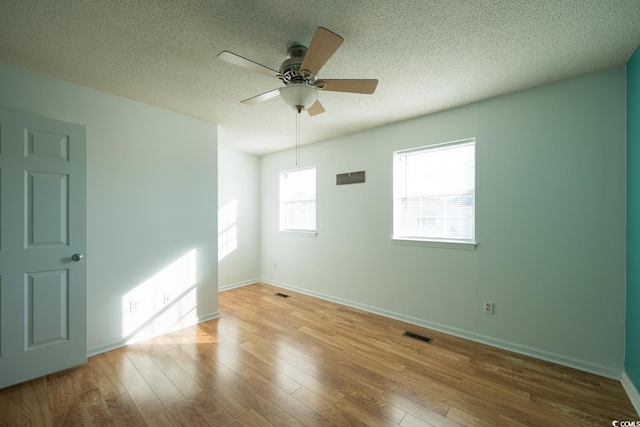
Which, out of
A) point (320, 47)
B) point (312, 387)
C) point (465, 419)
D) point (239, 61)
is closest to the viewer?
point (320, 47)

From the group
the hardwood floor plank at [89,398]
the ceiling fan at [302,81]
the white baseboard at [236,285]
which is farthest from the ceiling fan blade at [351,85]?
the white baseboard at [236,285]

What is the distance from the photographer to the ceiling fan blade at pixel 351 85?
1807mm

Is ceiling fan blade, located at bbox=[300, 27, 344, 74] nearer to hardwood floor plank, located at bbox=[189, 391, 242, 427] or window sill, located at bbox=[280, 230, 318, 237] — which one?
hardwood floor plank, located at bbox=[189, 391, 242, 427]

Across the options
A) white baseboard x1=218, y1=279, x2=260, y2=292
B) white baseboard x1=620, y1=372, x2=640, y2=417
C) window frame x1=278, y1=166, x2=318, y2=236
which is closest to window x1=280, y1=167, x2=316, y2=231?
window frame x1=278, y1=166, x2=318, y2=236

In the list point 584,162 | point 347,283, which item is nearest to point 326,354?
point 347,283

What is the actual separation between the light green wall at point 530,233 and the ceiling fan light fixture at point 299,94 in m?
1.85

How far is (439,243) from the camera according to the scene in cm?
303

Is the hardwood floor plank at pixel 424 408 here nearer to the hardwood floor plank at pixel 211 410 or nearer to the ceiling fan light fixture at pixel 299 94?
the hardwood floor plank at pixel 211 410

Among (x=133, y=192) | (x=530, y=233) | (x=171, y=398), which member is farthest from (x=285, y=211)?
(x=530, y=233)

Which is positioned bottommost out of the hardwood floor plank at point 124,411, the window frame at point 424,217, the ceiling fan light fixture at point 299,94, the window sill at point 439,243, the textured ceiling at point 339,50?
the hardwood floor plank at point 124,411

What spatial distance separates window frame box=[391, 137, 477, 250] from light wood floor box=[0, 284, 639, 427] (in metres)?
1.03

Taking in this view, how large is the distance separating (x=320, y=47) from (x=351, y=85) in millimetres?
452

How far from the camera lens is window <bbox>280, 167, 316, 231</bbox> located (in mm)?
4492

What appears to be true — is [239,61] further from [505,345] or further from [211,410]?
[505,345]
